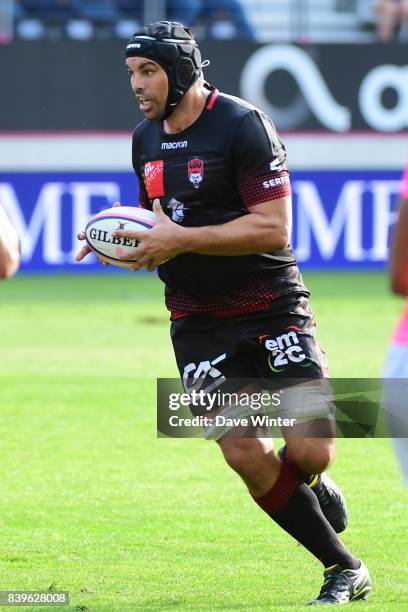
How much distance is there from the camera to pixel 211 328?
5473mm

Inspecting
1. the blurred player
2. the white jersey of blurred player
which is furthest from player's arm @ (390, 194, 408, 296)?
the blurred player

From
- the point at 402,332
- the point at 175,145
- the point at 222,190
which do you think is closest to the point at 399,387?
the point at 402,332

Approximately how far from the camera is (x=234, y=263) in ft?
17.9

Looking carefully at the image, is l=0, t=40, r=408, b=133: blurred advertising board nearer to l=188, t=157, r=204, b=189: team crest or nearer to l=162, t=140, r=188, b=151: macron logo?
l=162, t=140, r=188, b=151: macron logo

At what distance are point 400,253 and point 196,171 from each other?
1.92 m

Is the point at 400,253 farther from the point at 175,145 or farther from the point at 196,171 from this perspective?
the point at 175,145

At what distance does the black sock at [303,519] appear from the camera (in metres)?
5.25

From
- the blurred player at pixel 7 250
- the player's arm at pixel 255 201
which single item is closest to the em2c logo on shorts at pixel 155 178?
the player's arm at pixel 255 201

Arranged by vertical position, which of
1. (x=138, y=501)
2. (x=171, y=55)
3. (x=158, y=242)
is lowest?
(x=138, y=501)

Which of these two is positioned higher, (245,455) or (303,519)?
(245,455)

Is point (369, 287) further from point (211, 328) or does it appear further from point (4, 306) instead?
point (211, 328)

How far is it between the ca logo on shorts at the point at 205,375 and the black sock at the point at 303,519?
0.45 meters

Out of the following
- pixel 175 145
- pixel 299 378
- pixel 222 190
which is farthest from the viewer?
pixel 175 145

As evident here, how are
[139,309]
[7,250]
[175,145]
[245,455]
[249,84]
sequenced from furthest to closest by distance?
[249,84] < [139,309] < [175,145] < [245,455] < [7,250]
